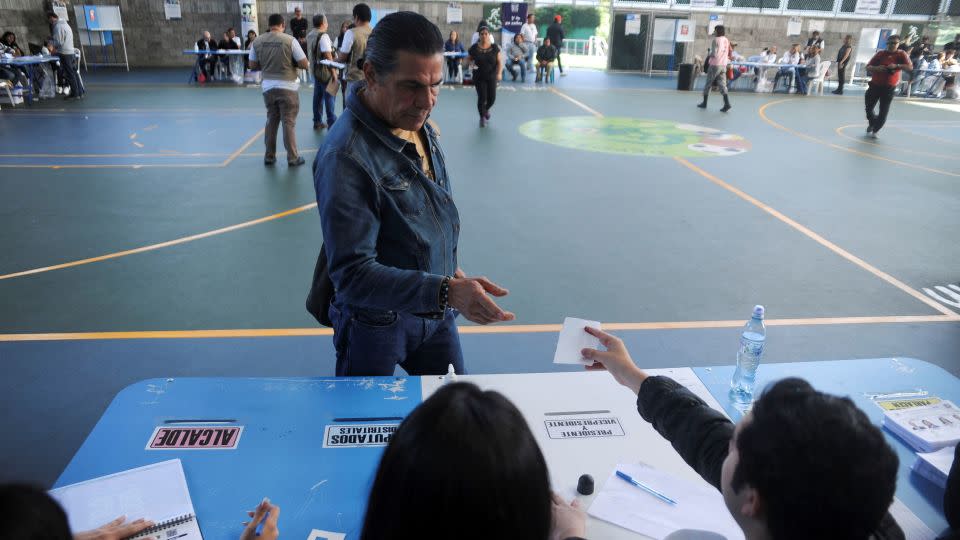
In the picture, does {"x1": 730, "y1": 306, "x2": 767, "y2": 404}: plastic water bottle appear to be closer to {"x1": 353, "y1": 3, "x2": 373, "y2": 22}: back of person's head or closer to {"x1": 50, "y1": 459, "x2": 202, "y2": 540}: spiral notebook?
{"x1": 50, "y1": 459, "x2": 202, "y2": 540}: spiral notebook

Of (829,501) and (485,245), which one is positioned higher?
(829,501)

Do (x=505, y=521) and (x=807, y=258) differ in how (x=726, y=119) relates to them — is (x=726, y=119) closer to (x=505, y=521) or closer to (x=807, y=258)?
(x=807, y=258)

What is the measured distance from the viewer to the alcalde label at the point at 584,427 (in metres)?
2.08

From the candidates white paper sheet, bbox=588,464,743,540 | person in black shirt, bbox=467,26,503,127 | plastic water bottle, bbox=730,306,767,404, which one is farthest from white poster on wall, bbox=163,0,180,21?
white paper sheet, bbox=588,464,743,540

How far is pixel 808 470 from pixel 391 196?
1.43m

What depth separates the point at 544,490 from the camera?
109cm

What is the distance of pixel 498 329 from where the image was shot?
14.6 feet

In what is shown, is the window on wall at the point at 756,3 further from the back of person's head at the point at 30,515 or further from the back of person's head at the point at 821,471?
the back of person's head at the point at 30,515

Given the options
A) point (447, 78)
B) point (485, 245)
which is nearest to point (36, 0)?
point (447, 78)

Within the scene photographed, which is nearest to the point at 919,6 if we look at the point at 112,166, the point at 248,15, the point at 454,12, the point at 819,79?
the point at 819,79

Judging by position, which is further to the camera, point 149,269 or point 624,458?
point 149,269

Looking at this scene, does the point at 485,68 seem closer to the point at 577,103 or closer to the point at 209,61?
the point at 577,103

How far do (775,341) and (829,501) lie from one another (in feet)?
11.6

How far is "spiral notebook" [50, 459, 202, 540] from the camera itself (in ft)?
5.33
